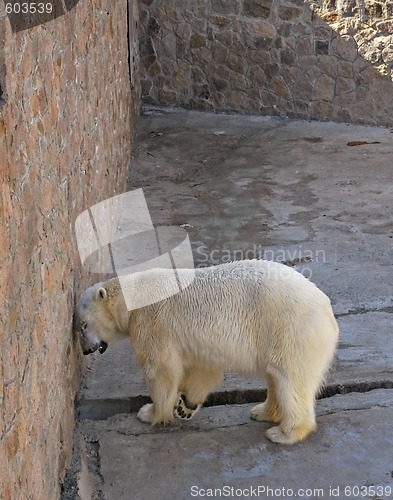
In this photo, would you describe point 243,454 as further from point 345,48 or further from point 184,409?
point 345,48

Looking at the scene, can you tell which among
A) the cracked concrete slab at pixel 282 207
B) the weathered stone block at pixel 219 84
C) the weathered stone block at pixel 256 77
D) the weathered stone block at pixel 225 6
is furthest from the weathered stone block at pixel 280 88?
the weathered stone block at pixel 225 6

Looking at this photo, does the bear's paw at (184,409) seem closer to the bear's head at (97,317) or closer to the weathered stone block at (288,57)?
the bear's head at (97,317)

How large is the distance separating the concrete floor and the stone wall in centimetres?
23

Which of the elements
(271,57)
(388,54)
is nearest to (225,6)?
(271,57)

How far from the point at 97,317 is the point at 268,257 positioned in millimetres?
2555

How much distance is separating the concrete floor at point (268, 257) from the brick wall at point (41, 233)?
404 mm

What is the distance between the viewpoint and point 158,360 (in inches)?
177

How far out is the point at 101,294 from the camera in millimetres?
4570

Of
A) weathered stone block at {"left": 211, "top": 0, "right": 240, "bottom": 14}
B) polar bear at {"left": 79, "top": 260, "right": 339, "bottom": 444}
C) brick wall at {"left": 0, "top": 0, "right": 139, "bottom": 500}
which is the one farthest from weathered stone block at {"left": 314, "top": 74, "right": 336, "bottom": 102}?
polar bear at {"left": 79, "top": 260, "right": 339, "bottom": 444}

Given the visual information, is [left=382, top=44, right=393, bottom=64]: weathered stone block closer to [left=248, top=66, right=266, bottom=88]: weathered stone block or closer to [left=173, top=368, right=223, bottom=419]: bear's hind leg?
[left=248, top=66, right=266, bottom=88]: weathered stone block

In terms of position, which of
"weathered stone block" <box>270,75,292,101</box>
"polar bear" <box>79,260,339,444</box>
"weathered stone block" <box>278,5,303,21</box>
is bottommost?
"polar bear" <box>79,260,339,444</box>

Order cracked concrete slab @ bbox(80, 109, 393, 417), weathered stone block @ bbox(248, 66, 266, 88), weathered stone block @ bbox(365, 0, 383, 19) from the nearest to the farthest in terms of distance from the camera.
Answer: cracked concrete slab @ bbox(80, 109, 393, 417), weathered stone block @ bbox(365, 0, 383, 19), weathered stone block @ bbox(248, 66, 266, 88)

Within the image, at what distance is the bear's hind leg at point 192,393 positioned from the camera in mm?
4691

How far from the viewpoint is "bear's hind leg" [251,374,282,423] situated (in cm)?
460
